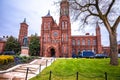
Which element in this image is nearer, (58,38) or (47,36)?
(58,38)

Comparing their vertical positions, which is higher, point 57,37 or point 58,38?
point 57,37

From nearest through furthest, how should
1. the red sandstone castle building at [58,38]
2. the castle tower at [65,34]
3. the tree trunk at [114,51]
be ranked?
the tree trunk at [114,51] → the red sandstone castle building at [58,38] → the castle tower at [65,34]

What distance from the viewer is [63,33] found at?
5591 centimetres

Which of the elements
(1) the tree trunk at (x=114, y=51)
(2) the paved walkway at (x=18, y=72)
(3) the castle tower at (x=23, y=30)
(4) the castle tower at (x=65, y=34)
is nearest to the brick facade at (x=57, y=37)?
(4) the castle tower at (x=65, y=34)

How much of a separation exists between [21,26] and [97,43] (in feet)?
125

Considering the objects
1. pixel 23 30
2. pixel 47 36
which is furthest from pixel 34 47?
pixel 23 30

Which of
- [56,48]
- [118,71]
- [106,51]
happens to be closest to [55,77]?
[118,71]

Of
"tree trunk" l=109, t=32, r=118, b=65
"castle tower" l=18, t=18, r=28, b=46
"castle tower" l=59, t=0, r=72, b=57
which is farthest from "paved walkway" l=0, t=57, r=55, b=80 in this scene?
"castle tower" l=18, t=18, r=28, b=46

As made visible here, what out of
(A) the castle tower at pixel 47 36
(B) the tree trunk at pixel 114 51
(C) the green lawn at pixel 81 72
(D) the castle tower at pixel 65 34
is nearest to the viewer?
(C) the green lawn at pixel 81 72

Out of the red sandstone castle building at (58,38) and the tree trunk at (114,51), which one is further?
the red sandstone castle building at (58,38)

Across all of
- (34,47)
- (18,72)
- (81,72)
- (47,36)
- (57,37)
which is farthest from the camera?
(47,36)

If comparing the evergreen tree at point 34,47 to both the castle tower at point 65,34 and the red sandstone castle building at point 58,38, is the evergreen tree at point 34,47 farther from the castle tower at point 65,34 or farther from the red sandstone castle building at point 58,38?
the castle tower at point 65,34

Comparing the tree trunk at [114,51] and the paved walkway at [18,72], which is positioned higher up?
the tree trunk at [114,51]

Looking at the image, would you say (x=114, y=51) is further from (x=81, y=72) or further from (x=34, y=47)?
(x=34, y=47)
